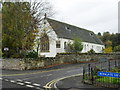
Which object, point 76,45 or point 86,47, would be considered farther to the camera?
point 86,47

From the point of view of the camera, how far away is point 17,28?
22.2 metres

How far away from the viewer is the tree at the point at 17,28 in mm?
22047

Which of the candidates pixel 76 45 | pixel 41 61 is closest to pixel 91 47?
pixel 76 45

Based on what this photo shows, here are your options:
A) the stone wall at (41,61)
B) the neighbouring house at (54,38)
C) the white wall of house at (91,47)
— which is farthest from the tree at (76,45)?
the white wall of house at (91,47)

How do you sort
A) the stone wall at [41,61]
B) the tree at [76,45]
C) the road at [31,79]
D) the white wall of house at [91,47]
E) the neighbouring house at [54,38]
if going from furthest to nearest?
A: the white wall of house at [91,47], the tree at [76,45], the neighbouring house at [54,38], the stone wall at [41,61], the road at [31,79]

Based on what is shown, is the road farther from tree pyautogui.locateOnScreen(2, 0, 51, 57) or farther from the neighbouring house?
the neighbouring house

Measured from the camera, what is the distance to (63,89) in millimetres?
9211

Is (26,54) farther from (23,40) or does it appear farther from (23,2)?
(23,2)

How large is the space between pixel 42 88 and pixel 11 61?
13.2 metres

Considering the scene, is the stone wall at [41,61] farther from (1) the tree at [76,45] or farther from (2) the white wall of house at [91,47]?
(2) the white wall of house at [91,47]

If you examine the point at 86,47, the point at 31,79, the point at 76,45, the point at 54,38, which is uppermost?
the point at 54,38

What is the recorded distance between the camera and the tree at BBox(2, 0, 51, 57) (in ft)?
72.3

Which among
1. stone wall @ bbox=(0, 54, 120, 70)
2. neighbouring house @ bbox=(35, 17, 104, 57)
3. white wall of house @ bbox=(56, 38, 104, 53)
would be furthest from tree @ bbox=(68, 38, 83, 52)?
stone wall @ bbox=(0, 54, 120, 70)

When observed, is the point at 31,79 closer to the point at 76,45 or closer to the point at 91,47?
the point at 76,45
